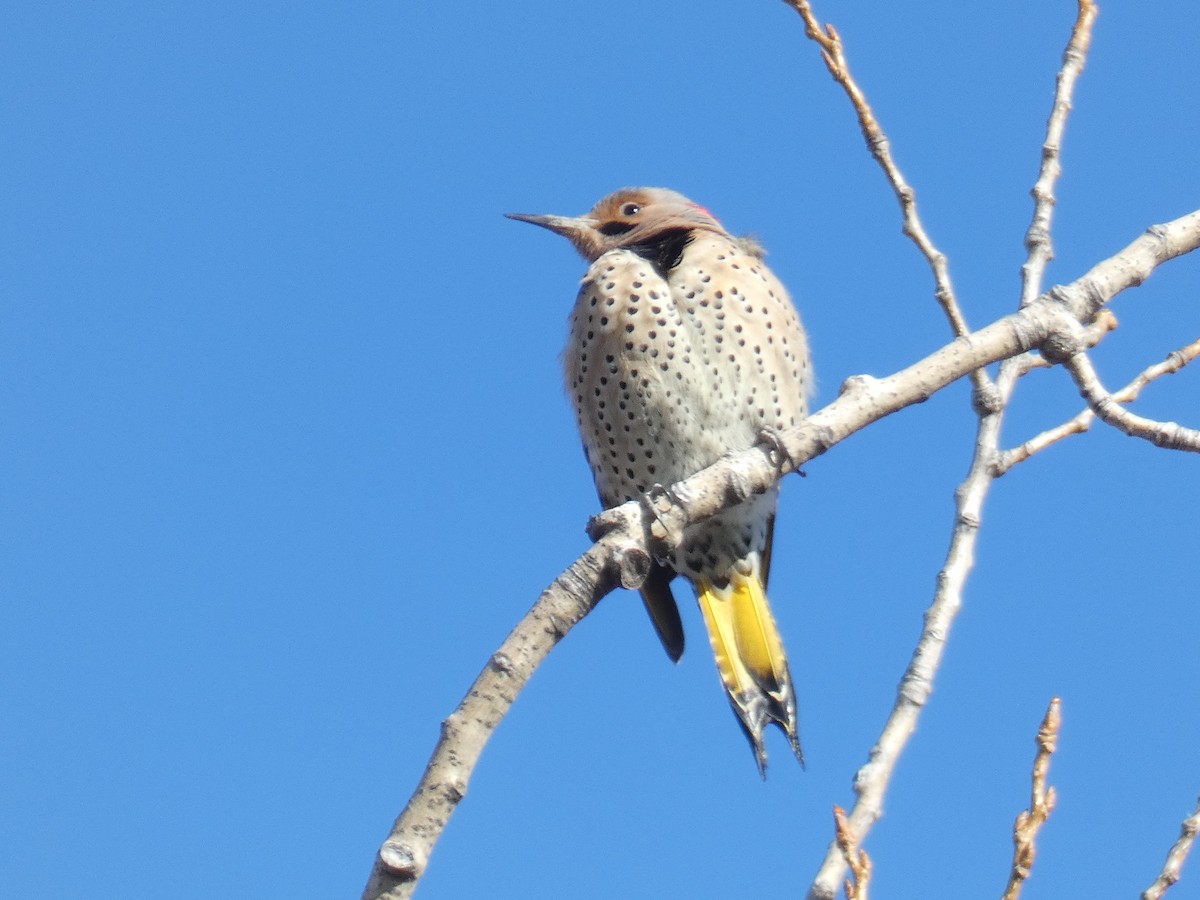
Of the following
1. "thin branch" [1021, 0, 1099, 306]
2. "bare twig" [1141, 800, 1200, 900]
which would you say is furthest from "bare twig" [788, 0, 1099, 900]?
"bare twig" [1141, 800, 1200, 900]

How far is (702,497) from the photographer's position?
3070 millimetres

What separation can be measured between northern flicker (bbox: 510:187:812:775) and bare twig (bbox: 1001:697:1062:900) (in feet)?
8.85

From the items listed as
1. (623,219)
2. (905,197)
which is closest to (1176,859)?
(905,197)

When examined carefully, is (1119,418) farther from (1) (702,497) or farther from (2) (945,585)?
(1) (702,497)

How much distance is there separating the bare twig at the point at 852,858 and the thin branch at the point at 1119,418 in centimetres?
121

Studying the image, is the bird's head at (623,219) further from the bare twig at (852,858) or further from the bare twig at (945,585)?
the bare twig at (852,858)

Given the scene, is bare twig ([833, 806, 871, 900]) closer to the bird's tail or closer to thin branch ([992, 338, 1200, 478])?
thin branch ([992, 338, 1200, 478])

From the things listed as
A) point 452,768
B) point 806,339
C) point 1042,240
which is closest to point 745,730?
point 806,339

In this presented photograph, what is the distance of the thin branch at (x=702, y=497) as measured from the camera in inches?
87.6

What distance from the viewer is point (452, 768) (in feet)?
7.26

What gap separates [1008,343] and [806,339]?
2959mm

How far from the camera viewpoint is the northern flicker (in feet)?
18.2

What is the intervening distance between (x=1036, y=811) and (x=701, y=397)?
3.21 meters

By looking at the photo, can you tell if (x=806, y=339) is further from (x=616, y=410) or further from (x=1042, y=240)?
(x=1042, y=240)
